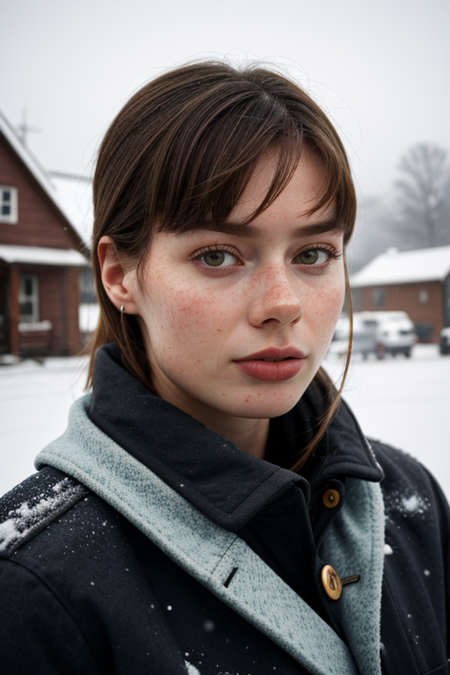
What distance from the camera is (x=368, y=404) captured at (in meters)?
2.41

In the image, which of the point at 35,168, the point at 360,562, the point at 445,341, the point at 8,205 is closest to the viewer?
the point at 360,562

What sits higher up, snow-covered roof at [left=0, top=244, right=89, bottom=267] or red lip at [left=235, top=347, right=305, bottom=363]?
snow-covered roof at [left=0, top=244, right=89, bottom=267]

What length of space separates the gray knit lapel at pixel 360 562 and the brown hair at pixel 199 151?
14.7 inches

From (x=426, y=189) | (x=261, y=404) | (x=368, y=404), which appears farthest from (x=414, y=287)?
(x=261, y=404)

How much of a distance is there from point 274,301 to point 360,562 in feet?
1.25

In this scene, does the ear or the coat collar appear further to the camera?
the ear

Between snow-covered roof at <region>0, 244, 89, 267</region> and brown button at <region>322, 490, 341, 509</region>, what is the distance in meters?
1.15

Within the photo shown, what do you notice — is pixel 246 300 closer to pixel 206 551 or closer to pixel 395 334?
pixel 206 551

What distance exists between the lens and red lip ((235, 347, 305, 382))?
559 mm

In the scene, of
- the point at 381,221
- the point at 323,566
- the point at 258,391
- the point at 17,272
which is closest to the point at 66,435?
the point at 258,391

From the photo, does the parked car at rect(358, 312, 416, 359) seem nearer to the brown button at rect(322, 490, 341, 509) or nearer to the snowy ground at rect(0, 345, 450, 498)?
the snowy ground at rect(0, 345, 450, 498)

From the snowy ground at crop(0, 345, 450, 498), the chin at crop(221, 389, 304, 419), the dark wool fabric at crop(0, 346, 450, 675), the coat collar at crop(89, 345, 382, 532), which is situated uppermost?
the chin at crop(221, 389, 304, 419)

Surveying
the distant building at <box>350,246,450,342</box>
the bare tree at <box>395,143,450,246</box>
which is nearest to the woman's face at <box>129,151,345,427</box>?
the bare tree at <box>395,143,450,246</box>

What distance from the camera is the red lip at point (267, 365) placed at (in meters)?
0.56
